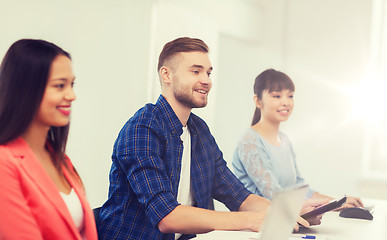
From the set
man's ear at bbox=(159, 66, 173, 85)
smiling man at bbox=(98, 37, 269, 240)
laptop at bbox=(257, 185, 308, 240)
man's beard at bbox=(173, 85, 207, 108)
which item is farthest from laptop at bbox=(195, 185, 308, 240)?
man's ear at bbox=(159, 66, 173, 85)

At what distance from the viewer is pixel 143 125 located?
1.81 meters

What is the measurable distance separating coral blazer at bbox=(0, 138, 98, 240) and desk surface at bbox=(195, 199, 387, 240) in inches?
17.5

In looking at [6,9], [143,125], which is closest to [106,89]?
[6,9]

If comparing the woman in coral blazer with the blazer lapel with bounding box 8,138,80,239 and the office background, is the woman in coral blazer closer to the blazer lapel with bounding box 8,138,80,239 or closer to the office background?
the blazer lapel with bounding box 8,138,80,239

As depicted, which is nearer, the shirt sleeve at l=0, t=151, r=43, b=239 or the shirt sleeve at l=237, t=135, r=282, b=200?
the shirt sleeve at l=0, t=151, r=43, b=239

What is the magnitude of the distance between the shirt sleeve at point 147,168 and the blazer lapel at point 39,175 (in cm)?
42

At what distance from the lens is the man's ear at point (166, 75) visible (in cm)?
212

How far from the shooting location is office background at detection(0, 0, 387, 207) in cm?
334

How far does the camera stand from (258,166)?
105 inches

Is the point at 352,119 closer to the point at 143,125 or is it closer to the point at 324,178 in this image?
the point at 324,178

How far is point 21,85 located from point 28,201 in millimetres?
286

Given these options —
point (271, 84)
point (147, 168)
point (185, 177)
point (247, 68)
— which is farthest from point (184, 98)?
point (247, 68)

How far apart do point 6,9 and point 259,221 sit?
1943mm

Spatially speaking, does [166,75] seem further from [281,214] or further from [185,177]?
[281,214]
